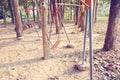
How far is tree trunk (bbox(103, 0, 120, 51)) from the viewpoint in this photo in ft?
17.0

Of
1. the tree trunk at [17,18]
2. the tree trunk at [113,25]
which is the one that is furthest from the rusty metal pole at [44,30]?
the tree trunk at [17,18]

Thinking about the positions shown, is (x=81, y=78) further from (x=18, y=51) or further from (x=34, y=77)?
(x=18, y=51)

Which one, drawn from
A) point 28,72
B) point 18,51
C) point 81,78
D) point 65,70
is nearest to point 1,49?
point 18,51

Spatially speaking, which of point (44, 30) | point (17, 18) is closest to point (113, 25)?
point (44, 30)

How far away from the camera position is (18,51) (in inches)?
253

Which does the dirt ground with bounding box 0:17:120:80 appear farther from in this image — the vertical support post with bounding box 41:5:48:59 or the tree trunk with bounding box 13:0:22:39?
the tree trunk with bounding box 13:0:22:39

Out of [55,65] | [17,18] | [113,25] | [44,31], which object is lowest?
[55,65]

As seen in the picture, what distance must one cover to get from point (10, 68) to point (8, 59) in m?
0.76

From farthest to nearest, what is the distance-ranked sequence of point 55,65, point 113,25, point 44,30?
point 113,25
point 44,30
point 55,65

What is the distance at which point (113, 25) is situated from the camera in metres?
5.36

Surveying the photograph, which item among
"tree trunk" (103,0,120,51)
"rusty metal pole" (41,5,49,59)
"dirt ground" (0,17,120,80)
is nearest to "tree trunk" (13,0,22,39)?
"dirt ground" (0,17,120,80)

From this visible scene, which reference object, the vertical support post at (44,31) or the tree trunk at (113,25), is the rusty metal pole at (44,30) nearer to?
the vertical support post at (44,31)

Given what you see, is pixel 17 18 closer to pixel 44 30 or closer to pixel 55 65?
pixel 44 30

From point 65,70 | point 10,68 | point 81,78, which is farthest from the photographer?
point 10,68
